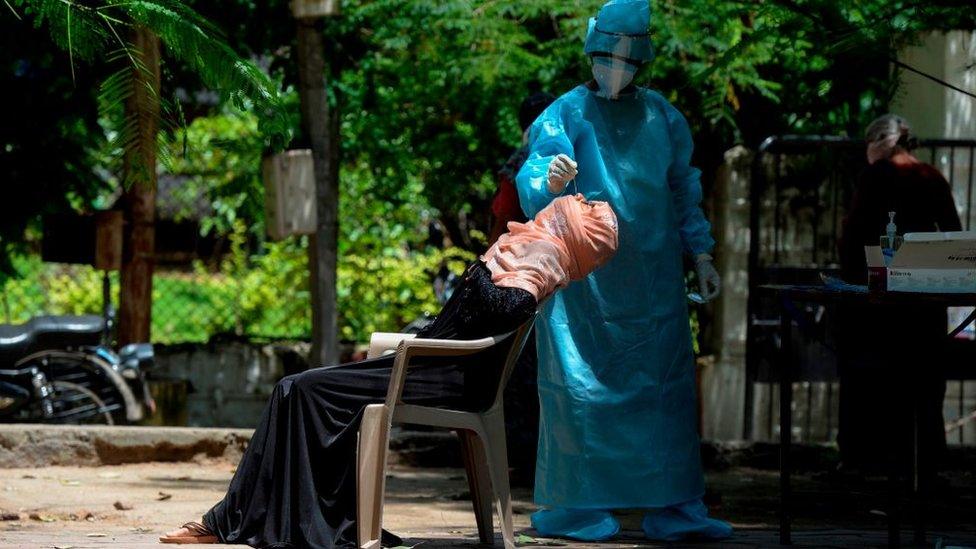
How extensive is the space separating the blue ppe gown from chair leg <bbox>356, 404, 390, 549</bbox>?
3.18ft

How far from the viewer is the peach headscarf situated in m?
5.02

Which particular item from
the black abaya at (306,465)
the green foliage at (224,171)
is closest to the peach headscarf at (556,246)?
the black abaya at (306,465)

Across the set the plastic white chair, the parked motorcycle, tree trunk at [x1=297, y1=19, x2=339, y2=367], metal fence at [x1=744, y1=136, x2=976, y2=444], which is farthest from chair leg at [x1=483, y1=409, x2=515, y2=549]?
the parked motorcycle

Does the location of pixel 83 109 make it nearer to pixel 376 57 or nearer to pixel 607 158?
pixel 376 57

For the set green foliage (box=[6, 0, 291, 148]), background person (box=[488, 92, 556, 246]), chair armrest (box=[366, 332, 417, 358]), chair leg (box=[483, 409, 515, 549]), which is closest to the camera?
green foliage (box=[6, 0, 291, 148])

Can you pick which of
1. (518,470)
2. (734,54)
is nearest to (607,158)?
(734,54)

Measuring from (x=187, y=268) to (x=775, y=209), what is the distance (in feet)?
29.3

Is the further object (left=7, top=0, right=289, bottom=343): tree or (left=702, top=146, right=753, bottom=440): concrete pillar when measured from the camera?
(left=702, top=146, right=753, bottom=440): concrete pillar

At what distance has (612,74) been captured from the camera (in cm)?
561

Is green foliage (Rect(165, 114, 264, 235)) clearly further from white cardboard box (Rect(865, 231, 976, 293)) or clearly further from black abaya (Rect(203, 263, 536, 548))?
white cardboard box (Rect(865, 231, 976, 293))

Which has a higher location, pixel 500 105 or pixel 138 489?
pixel 500 105

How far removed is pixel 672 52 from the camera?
859 centimetres

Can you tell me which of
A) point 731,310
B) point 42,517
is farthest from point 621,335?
point 731,310

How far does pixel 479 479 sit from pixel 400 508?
140cm
